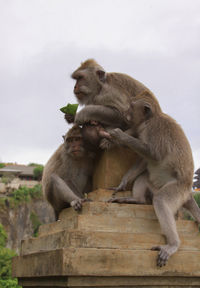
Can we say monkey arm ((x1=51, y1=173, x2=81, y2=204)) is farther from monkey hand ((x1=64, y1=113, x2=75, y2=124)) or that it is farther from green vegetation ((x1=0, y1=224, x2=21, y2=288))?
green vegetation ((x1=0, y1=224, x2=21, y2=288))

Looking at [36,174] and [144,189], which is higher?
[36,174]

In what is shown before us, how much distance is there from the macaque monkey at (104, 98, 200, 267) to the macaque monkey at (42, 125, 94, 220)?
67cm

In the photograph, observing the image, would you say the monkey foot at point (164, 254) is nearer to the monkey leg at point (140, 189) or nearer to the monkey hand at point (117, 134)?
the monkey leg at point (140, 189)

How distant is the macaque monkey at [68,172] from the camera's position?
591cm

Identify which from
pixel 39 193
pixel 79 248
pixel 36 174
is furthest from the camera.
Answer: pixel 36 174

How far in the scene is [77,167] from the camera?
619 cm

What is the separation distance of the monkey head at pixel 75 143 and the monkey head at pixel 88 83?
1.47 feet

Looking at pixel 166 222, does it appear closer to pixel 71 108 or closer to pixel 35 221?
pixel 71 108

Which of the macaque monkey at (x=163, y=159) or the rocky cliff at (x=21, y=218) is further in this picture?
the rocky cliff at (x=21, y=218)

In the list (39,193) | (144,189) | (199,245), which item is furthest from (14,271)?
(39,193)

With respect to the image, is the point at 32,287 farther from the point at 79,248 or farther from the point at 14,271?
the point at 79,248

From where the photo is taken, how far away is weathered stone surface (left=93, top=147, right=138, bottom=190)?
5.97 metres

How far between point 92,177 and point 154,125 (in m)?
1.53

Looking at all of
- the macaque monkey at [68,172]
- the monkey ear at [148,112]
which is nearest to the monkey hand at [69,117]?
the macaque monkey at [68,172]
